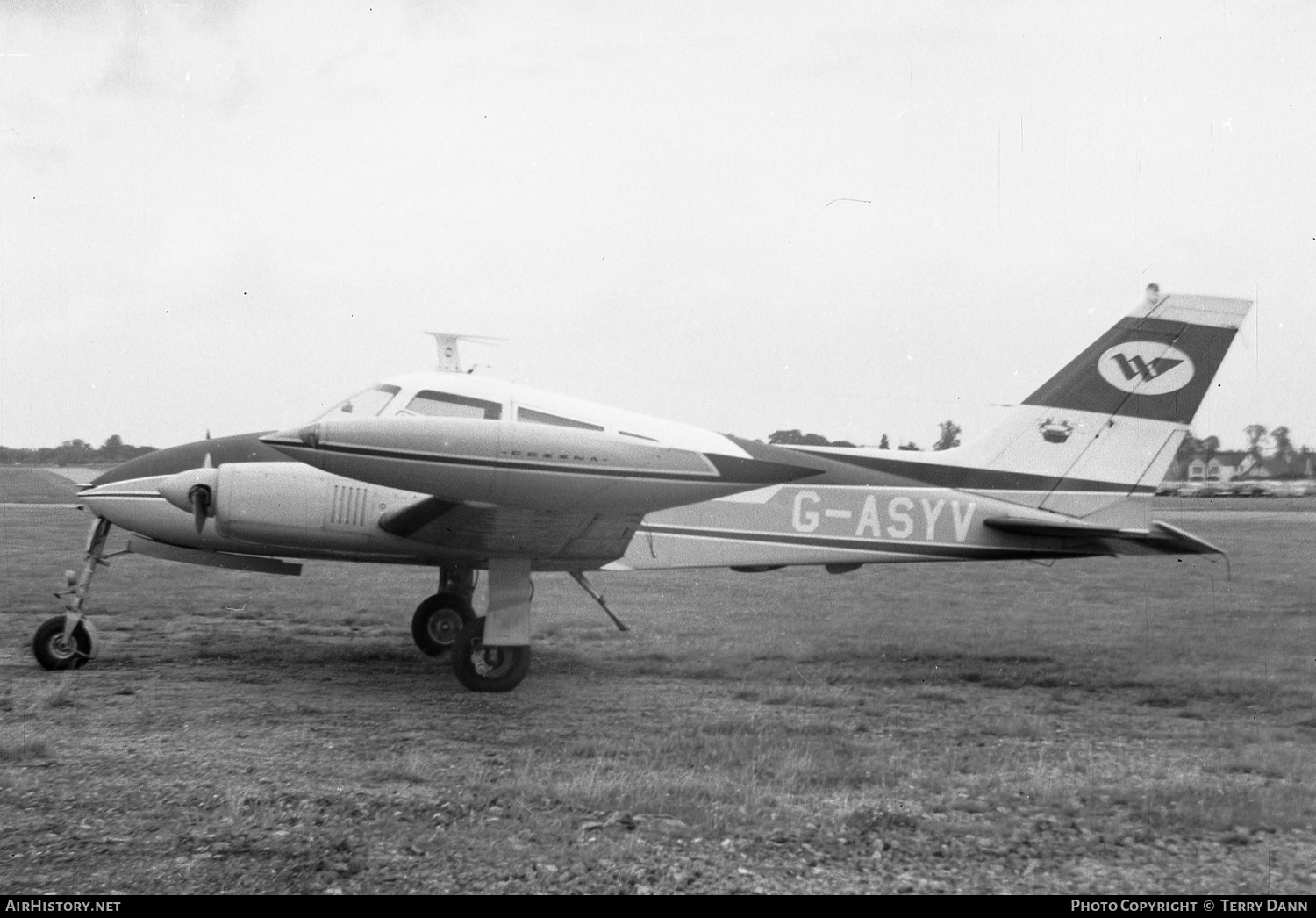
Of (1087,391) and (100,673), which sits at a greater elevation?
(1087,391)

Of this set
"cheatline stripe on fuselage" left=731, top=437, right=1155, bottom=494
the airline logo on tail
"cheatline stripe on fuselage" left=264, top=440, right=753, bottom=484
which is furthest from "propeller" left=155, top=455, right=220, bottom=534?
the airline logo on tail

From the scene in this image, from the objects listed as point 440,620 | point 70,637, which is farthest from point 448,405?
point 70,637

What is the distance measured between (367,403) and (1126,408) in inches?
255

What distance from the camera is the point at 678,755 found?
580 centimetres

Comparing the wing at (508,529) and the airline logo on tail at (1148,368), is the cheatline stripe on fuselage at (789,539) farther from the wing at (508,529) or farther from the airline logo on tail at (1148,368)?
the airline logo on tail at (1148,368)

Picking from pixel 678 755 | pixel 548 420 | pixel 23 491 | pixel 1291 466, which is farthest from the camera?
pixel 23 491

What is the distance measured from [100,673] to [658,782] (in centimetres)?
538

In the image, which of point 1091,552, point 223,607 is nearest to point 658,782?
point 1091,552

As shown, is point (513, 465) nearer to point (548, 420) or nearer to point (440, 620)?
point (548, 420)

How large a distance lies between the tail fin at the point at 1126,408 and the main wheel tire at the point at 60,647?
750 centimetres

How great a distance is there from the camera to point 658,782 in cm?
518

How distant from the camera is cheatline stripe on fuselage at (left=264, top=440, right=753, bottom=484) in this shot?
21.1 ft

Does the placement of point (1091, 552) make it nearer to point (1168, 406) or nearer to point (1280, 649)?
point (1168, 406)

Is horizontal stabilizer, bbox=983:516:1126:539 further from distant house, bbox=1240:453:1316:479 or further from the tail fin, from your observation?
distant house, bbox=1240:453:1316:479
